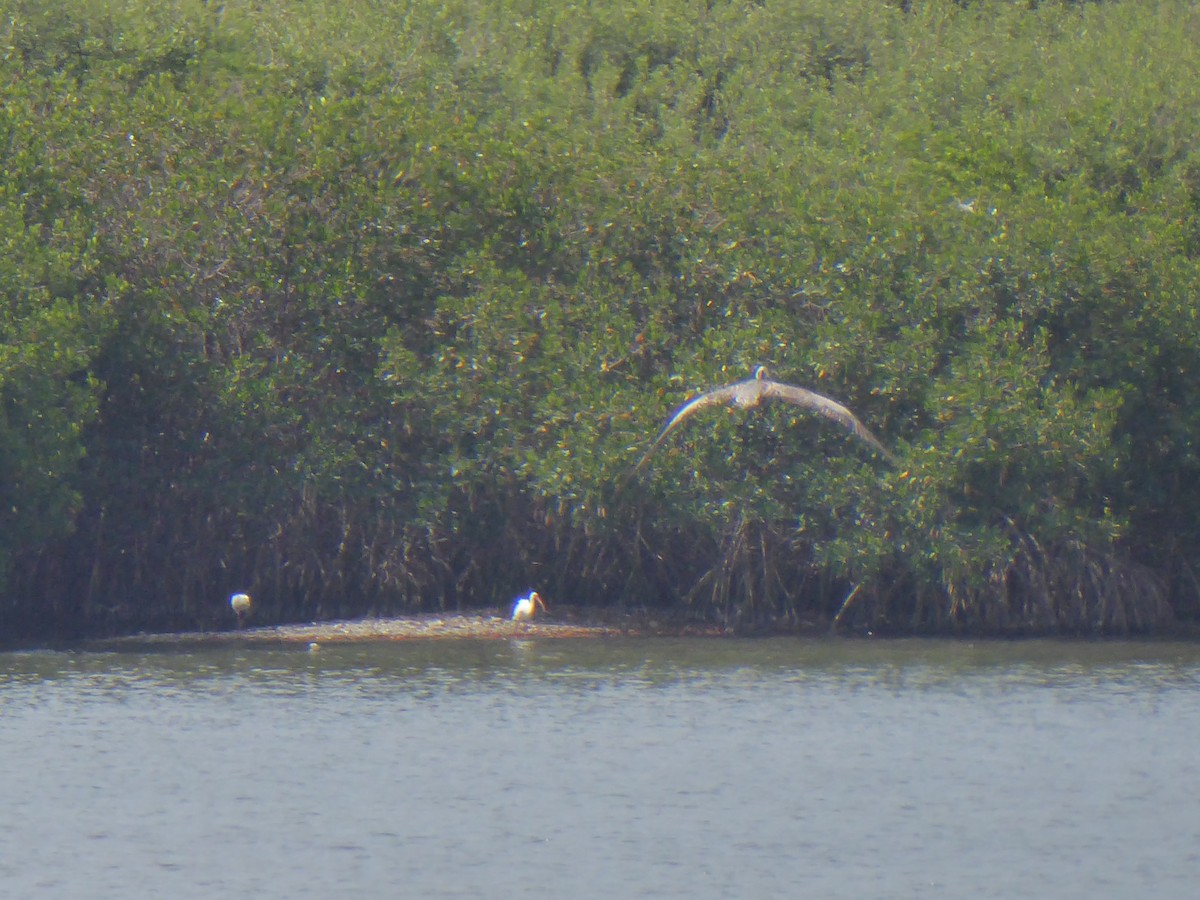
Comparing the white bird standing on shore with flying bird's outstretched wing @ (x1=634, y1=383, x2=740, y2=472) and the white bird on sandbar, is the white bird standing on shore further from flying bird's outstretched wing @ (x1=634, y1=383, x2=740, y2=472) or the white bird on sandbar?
flying bird's outstretched wing @ (x1=634, y1=383, x2=740, y2=472)

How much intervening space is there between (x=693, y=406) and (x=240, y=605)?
17.9ft

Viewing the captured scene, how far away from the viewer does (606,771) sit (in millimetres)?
14977

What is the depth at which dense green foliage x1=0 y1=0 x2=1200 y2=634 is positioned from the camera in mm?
19484

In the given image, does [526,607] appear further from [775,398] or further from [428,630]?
[775,398]

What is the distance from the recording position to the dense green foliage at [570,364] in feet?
63.9

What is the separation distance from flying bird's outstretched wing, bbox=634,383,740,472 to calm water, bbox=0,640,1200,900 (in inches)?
82.1

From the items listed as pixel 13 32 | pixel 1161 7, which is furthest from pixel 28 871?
pixel 1161 7

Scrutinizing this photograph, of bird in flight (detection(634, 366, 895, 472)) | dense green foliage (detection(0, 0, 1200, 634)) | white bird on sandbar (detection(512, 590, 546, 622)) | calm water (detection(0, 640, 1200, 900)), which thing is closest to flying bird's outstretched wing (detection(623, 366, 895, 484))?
bird in flight (detection(634, 366, 895, 472))

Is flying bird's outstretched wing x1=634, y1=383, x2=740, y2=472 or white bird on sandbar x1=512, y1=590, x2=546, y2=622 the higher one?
flying bird's outstretched wing x1=634, y1=383, x2=740, y2=472

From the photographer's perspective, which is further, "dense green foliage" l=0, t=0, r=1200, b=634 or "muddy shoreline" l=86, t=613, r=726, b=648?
"muddy shoreline" l=86, t=613, r=726, b=648

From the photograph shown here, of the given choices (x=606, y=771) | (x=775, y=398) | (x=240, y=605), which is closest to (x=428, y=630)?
(x=240, y=605)

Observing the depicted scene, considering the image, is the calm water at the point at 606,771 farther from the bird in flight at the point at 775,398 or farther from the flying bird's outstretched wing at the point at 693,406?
the bird in flight at the point at 775,398

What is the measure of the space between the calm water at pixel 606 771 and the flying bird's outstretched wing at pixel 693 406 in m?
2.08

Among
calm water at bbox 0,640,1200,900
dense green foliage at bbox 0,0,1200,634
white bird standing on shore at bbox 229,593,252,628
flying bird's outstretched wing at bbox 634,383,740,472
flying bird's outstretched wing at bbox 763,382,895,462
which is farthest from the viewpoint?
white bird standing on shore at bbox 229,593,252,628
